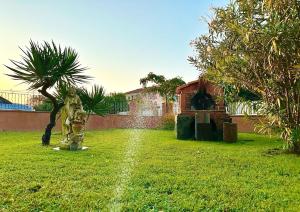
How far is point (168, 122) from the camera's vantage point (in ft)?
65.7

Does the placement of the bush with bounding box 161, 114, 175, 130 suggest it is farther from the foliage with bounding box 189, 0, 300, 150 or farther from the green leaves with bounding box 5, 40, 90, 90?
the green leaves with bounding box 5, 40, 90, 90

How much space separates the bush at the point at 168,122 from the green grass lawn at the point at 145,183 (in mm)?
12493

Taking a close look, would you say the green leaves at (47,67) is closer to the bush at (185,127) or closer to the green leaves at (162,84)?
the bush at (185,127)

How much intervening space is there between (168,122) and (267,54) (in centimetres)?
1256

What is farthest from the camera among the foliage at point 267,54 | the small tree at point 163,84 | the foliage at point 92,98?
the small tree at point 163,84

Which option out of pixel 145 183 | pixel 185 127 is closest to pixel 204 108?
pixel 185 127

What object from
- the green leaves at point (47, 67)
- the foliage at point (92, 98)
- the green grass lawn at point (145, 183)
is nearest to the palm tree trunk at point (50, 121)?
the green leaves at point (47, 67)

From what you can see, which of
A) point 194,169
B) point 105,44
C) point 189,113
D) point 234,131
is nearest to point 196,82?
point 189,113

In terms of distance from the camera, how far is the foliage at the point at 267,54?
22.3ft

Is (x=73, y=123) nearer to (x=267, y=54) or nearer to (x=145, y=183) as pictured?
(x=145, y=183)

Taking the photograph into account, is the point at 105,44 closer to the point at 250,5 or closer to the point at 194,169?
the point at 250,5

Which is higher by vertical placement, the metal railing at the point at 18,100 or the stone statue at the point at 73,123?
the metal railing at the point at 18,100

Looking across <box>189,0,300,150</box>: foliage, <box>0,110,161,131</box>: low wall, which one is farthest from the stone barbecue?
<box>0,110,161,131</box>: low wall

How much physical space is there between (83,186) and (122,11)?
9085 mm
